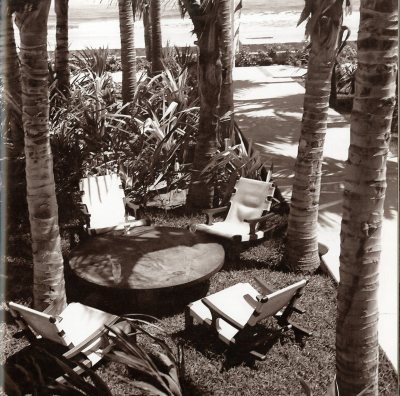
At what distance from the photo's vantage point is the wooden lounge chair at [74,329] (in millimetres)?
5414

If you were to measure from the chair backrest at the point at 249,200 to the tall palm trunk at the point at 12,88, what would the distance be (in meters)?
3.19

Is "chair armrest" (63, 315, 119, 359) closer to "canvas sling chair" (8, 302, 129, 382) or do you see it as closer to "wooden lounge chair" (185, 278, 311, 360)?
"canvas sling chair" (8, 302, 129, 382)

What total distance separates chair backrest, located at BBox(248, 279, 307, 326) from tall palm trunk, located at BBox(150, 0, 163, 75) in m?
9.25

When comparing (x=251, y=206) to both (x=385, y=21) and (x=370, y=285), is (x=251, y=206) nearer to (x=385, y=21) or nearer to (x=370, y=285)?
(x=370, y=285)

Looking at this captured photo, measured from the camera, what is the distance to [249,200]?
333 inches

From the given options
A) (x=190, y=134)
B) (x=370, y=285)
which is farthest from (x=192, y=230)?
(x=370, y=285)

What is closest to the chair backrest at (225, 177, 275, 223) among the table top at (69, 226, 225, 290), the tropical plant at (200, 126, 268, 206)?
the tropical plant at (200, 126, 268, 206)

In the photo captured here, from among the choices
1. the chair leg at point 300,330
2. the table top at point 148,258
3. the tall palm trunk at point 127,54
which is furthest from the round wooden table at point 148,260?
the tall palm trunk at point 127,54

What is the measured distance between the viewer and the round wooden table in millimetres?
6594

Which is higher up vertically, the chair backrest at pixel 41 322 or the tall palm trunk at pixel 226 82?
the tall palm trunk at pixel 226 82

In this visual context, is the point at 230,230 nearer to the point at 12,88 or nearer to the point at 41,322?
the point at 41,322

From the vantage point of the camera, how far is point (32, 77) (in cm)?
558

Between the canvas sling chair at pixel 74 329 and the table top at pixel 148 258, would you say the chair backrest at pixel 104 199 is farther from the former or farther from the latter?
the canvas sling chair at pixel 74 329

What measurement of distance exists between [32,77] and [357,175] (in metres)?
3.03
